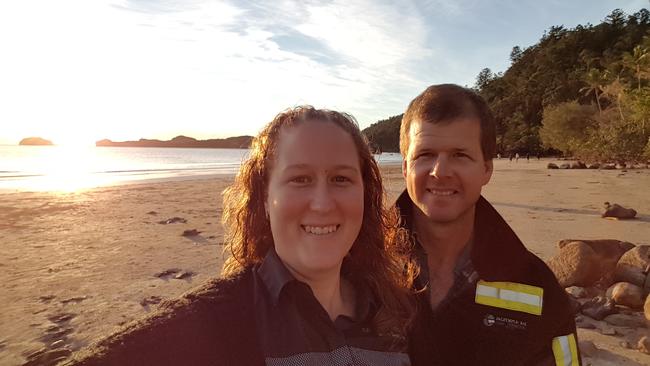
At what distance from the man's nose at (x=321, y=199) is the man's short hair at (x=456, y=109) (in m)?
1.17

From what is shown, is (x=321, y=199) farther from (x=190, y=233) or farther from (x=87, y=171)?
(x=87, y=171)

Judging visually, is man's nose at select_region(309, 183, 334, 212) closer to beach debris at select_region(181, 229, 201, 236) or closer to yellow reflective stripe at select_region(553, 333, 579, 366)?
yellow reflective stripe at select_region(553, 333, 579, 366)

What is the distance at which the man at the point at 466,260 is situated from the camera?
216 centimetres

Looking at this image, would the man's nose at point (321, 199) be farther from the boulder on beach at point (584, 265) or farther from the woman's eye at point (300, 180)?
the boulder on beach at point (584, 265)

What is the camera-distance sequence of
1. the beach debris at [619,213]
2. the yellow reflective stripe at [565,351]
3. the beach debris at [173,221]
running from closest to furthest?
the yellow reflective stripe at [565,351] < the beach debris at [619,213] < the beach debris at [173,221]

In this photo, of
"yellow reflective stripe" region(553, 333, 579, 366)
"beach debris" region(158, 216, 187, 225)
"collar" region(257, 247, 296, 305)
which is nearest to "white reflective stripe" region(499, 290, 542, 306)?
"yellow reflective stripe" region(553, 333, 579, 366)

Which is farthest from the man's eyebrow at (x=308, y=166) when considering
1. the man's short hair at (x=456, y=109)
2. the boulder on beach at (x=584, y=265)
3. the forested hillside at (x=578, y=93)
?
the forested hillside at (x=578, y=93)

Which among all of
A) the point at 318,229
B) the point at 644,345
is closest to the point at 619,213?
the point at 644,345

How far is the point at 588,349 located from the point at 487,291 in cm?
243

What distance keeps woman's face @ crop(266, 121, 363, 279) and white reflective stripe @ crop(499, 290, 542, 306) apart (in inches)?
39.2

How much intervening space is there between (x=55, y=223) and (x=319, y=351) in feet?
40.3

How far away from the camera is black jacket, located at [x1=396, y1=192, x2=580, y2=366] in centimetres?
214

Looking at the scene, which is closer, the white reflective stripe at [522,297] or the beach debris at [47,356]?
the white reflective stripe at [522,297]

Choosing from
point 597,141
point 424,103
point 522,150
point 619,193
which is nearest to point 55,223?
point 424,103
